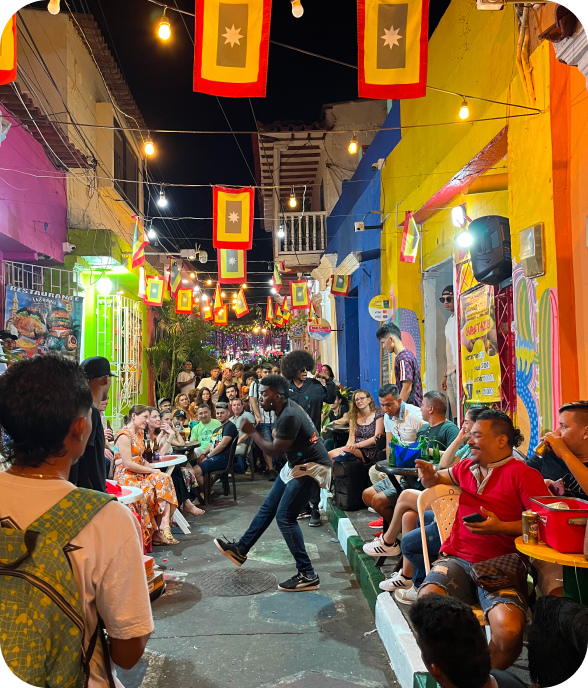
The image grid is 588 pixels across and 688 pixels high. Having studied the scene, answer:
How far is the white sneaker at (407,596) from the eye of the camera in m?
4.23

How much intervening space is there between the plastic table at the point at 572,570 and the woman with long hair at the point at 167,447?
539 cm

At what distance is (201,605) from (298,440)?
1631mm

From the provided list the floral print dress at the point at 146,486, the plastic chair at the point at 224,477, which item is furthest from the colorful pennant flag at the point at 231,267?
the floral print dress at the point at 146,486

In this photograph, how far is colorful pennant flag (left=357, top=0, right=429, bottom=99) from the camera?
484 centimetres

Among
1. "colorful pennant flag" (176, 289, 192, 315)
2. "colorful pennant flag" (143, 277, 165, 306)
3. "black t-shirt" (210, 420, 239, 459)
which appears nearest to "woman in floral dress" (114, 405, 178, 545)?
"black t-shirt" (210, 420, 239, 459)

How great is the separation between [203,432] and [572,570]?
7.46m

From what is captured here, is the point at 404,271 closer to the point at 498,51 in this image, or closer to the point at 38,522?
the point at 498,51

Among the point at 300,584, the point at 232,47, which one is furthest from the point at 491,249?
the point at 300,584

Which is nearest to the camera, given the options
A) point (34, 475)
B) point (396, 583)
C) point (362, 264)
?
point (34, 475)

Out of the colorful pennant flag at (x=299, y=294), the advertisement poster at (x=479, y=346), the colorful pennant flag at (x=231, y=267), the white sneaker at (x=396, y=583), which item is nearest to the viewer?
the white sneaker at (x=396, y=583)

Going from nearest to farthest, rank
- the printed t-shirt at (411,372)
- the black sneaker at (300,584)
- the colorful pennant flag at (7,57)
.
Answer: the colorful pennant flag at (7,57) → the black sneaker at (300,584) → the printed t-shirt at (411,372)

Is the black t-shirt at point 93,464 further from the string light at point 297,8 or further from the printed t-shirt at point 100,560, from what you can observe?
the string light at point 297,8

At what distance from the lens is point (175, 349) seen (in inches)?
776

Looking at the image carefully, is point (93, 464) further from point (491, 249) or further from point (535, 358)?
point (491, 249)
